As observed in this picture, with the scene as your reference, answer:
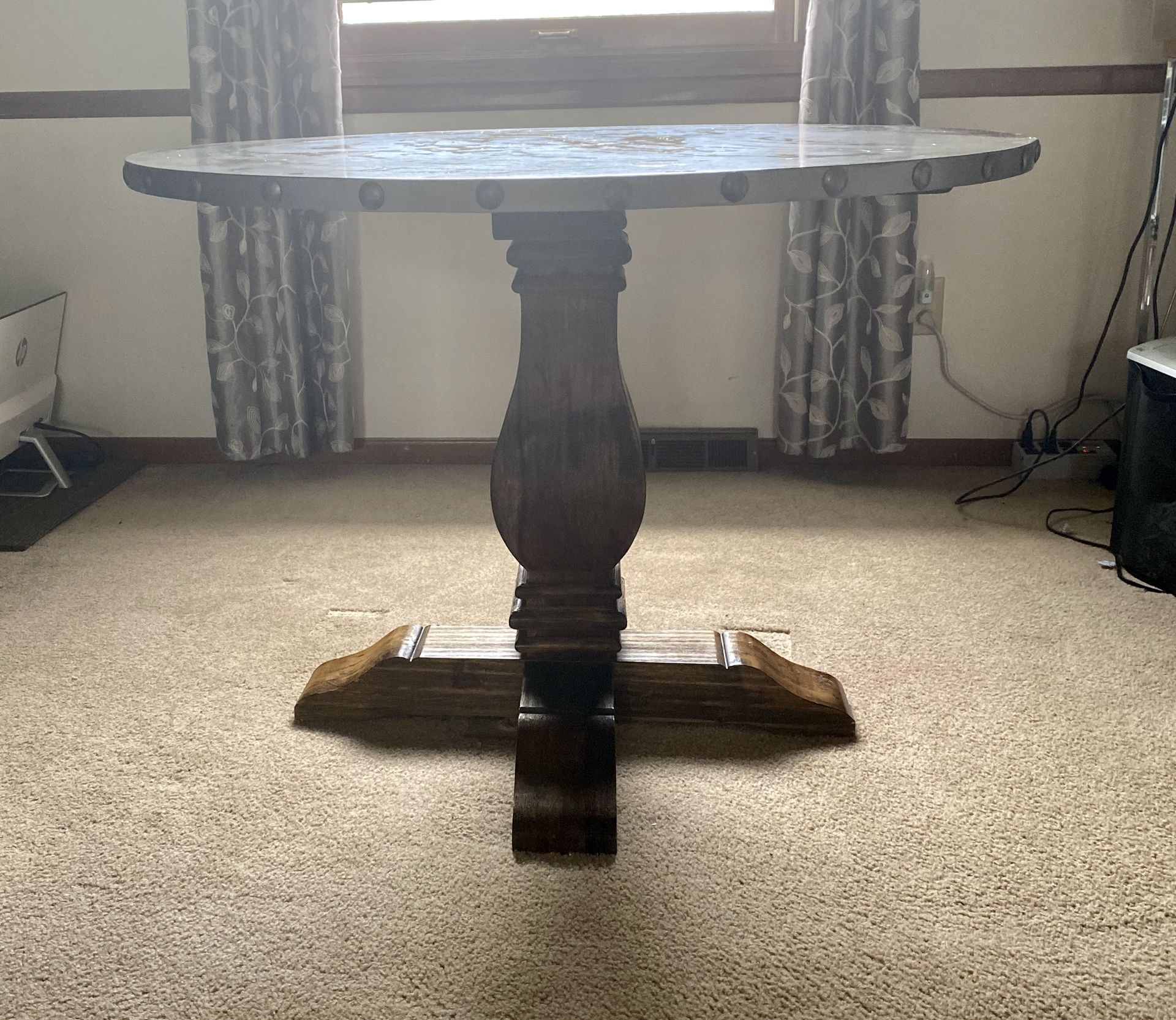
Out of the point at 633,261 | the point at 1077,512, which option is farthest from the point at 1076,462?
the point at 633,261

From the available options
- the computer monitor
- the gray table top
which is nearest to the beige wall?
the computer monitor

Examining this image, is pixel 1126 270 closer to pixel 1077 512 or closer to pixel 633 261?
pixel 1077 512

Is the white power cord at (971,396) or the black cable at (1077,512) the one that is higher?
the white power cord at (971,396)

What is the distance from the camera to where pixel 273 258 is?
2.63 metres

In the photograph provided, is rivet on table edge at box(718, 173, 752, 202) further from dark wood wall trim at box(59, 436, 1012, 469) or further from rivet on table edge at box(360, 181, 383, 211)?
dark wood wall trim at box(59, 436, 1012, 469)

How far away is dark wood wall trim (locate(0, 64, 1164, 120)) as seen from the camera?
2547mm

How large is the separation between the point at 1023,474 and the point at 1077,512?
8.9 inches

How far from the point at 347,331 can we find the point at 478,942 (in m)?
1.83

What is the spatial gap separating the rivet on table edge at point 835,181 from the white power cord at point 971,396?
173cm

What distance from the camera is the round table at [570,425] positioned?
1.09 meters

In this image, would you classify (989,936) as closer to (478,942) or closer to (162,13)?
(478,942)

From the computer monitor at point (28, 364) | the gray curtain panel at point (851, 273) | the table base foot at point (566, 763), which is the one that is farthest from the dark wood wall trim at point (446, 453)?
the table base foot at point (566, 763)

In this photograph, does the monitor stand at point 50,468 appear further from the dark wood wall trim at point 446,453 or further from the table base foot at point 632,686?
the table base foot at point 632,686

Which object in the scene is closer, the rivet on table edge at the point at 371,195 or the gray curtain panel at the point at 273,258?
the rivet on table edge at the point at 371,195
